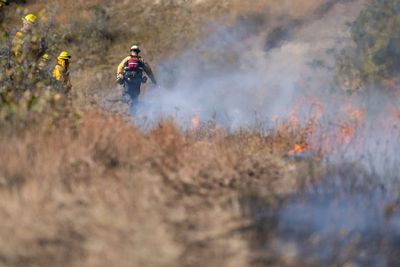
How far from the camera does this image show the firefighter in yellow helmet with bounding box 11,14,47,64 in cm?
697

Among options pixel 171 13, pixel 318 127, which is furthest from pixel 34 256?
pixel 171 13

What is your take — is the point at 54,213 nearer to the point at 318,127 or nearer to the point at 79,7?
the point at 318,127

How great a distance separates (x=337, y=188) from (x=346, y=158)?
0.82m

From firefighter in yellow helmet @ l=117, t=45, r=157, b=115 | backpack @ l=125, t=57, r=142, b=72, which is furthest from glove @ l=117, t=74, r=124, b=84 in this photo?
backpack @ l=125, t=57, r=142, b=72

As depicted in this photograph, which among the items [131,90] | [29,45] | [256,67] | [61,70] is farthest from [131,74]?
[256,67]

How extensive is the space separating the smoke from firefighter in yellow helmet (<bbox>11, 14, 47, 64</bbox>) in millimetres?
6237

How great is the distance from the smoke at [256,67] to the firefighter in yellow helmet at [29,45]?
20.5 ft

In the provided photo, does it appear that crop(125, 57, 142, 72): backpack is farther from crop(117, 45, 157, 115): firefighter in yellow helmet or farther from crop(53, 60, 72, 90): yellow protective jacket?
crop(53, 60, 72, 90): yellow protective jacket

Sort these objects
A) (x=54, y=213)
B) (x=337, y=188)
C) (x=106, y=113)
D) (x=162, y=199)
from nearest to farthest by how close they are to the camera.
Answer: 1. (x=54, y=213)
2. (x=162, y=199)
3. (x=337, y=188)
4. (x=106, y=113)

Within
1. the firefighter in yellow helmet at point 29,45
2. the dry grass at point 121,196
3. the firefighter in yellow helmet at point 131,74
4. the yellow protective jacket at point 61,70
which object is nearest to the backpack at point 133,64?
the firefighter in yellow helmet at point 131,74

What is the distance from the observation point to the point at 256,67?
1878 cm

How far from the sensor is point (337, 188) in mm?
5078

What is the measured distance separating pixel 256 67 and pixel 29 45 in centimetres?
1217

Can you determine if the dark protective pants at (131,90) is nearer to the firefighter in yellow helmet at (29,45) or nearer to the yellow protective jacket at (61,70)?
the yellow protective jacket at (61,70)
